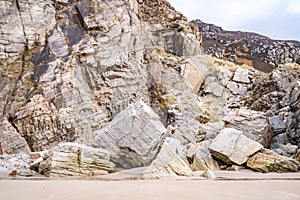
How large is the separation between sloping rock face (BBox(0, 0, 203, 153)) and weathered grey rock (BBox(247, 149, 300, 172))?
8732 mm

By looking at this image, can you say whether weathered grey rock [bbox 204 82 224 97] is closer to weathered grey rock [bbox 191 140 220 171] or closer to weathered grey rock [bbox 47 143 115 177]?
weathered grey rock [bbox 191 140 220 171]

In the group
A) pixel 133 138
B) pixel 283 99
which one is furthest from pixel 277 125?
pixel 133 138

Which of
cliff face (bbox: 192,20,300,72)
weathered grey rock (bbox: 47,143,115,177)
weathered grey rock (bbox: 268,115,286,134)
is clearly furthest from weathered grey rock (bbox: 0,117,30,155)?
cliff face (bbox: 192,20,300,72)

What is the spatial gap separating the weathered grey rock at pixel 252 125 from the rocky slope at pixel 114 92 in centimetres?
4

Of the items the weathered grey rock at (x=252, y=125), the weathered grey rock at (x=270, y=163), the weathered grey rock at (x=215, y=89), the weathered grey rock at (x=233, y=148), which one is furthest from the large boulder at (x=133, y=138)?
the weathered grey rock at (x=215, y=89)

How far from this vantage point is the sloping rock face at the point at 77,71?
18172mm

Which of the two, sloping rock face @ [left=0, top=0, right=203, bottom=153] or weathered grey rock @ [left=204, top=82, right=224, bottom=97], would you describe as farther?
weathered grey rock @ [left=204, top=82, right=224, bottom=97]

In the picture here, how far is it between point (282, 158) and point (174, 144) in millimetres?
3791

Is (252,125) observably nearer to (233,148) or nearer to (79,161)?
(233,148)

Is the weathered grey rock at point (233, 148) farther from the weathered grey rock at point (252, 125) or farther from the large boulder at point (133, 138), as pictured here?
the weathered grey rock at point (252, 125)

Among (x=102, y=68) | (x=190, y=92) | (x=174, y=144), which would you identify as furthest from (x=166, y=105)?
(x=174, y=144)

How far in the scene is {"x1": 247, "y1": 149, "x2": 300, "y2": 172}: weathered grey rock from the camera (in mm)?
9469

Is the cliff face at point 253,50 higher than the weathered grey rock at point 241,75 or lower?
higher

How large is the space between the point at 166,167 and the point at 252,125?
18.9ft
